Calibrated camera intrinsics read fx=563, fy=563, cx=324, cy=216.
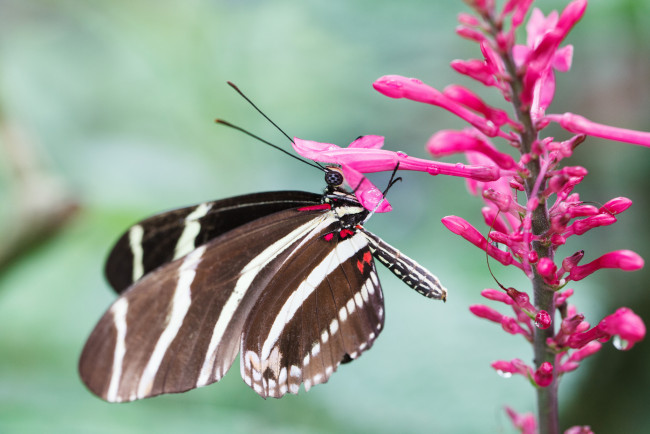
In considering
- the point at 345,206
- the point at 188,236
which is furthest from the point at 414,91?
the point at 188,236

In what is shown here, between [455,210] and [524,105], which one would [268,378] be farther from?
[455,210]

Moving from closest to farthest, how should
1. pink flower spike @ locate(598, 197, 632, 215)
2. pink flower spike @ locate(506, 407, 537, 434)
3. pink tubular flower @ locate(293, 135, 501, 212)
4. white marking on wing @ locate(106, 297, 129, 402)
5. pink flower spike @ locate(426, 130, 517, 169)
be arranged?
pink flower spike @ locate(426, 130, 517, 169) < pink flower spike @ locate(598, 197, 632, 215) < pink tubular flower @ locate(293, 135, 501, 212) < pink flower spike @ locate(506, 407, 537, 434) < white marking on wing @ locate(106, 297, 129, 402)

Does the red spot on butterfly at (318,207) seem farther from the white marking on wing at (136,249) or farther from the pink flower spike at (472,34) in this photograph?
the pink flower spike at (472,34)

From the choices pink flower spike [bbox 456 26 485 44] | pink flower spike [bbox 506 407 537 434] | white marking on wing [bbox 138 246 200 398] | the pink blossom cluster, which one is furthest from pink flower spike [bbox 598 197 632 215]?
white marking on wing [bbox 138 246 200 398]

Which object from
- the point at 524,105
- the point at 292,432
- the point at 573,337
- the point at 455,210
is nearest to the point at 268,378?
the point at 292,432

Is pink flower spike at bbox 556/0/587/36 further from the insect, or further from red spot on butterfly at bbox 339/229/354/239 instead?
red spot on butterfly at bbox 339/229/354/239

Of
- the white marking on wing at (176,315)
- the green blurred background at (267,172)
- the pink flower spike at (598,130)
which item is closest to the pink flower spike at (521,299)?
the pink flower spike at (598,130)

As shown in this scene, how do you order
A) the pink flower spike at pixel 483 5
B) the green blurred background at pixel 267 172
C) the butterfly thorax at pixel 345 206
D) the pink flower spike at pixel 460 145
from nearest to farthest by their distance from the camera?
1. the pink flower spike at pixel 483 5
2. the pink flower spike at pixel 460 145
3. the butterfly thorax at pixel 345 206
4. the green blurred background at pixel 267 172
